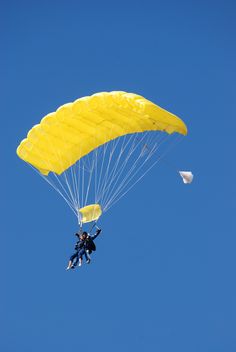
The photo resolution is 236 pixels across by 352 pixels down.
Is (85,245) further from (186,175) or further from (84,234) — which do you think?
(186,175)

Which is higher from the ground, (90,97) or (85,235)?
(90,97)

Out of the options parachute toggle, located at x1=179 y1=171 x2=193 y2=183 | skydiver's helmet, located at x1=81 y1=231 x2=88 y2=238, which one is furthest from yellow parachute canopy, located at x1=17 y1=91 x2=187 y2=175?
skydiver's helmet, located at x1=81 y1=231 x2=88 y2=238

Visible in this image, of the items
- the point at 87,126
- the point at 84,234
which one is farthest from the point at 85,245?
the point at 87,126

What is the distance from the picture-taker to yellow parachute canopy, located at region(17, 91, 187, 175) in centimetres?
2955

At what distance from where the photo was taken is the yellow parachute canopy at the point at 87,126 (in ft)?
96.9

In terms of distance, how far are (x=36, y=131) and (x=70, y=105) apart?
67.3 inches

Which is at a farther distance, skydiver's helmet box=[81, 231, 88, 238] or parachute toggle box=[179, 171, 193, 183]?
skydiver's helmet box=[81, 231, 88, 238]

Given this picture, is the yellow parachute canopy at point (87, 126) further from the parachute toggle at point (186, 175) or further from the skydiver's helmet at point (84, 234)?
the skydiver's helmet at point (84, 234)

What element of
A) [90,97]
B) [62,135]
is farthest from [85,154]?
[90,97]

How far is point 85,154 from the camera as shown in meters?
33.0

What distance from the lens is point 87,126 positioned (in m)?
32.0

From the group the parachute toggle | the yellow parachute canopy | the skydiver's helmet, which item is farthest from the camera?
the skydiver's helmet

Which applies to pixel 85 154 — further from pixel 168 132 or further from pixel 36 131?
pixel 168 132

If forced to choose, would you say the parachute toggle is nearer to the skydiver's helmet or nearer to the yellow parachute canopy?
the yellow parachute canopy
